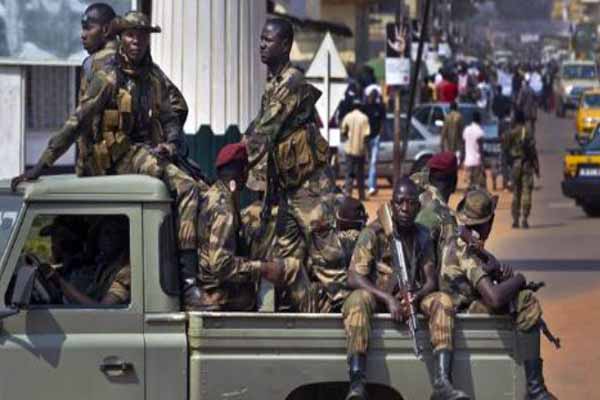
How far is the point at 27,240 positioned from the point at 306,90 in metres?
2.16

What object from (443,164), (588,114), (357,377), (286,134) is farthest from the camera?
(588,114)

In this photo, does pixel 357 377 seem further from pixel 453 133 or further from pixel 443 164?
pixel 453 133

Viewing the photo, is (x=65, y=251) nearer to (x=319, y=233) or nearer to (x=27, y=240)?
(x=27, y=240)

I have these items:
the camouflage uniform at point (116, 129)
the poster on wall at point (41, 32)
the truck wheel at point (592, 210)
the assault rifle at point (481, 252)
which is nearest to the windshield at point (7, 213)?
the camouflage uniform at point (116, 129)

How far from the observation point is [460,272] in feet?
24.7

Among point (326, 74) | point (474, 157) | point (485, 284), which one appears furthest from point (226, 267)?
point (474, 157)

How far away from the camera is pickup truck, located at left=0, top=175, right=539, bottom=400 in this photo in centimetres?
690

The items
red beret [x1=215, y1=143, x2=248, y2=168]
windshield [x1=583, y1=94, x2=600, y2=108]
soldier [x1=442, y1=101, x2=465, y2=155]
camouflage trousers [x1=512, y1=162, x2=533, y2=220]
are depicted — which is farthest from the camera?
windshield [x1=583, y1=94, x2=600, y2=108]

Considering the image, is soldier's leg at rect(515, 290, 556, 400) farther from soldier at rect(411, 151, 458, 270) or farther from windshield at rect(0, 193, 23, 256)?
windshield at rect(0, 193, 23, 256)

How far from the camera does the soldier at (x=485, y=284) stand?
7.00 m

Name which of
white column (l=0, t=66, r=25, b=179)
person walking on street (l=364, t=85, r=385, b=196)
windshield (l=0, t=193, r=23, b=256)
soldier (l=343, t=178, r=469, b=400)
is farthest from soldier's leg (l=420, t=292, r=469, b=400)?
person walking on street (l=364, t=85, r=385, b=196)

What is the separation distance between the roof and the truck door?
1.5 inches

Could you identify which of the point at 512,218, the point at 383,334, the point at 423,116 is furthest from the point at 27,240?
the point at 423,116

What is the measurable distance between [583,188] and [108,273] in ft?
60.2
